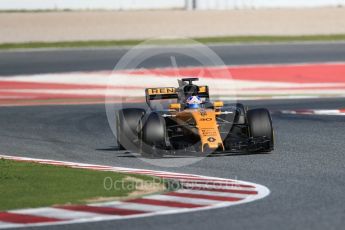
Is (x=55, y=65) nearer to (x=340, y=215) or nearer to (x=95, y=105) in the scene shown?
(x=95, y=105)

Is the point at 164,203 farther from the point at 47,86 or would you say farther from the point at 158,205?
the point at 47,86

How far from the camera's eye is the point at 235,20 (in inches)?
1769

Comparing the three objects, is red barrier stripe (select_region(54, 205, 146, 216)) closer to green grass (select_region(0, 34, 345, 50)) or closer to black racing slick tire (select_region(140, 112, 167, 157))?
black racing slick tire (select_region(140, 112, 167, 157))

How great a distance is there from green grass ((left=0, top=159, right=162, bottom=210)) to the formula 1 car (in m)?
1.71

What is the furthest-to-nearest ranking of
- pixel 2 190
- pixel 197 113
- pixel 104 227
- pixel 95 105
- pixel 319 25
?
pixel 319 25 → pixel 95 105 → pixel 197 113 → pixel 2 190 → pixel 104 227

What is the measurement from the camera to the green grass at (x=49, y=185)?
10.4m

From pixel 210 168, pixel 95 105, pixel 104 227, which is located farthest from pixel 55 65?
pixel 104 227

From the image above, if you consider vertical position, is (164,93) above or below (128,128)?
above

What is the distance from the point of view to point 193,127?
1411cm

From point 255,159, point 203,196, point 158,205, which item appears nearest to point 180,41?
point 255,159

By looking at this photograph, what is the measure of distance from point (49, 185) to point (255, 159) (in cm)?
328

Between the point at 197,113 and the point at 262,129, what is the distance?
0.96m

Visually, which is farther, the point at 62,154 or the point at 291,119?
the point at 291,119

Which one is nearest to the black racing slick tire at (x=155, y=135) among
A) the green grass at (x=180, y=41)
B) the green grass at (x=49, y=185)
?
the green grass at (x=49, y=185)
